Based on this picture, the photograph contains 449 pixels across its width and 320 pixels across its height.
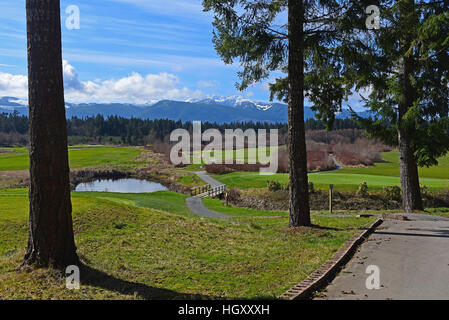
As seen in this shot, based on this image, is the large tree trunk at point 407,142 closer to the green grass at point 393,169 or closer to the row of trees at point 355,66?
the row of trees at point 355,66

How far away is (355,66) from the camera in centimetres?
1127

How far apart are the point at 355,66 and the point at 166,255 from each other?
26.0ft

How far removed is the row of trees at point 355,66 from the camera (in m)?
10.9

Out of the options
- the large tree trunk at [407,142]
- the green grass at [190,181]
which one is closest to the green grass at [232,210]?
the large tree trunk at [407,142]

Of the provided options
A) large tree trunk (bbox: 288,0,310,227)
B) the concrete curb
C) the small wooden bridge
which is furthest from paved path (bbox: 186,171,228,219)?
the concrete curb

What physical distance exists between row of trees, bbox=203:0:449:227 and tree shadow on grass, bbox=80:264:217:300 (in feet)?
20.7

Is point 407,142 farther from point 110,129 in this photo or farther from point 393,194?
point 110,129

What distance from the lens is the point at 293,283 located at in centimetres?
615

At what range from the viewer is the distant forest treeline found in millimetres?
127188

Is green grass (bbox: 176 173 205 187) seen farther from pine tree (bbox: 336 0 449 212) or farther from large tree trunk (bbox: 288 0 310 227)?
large tree trunk (bbox: 288 0 310 227)

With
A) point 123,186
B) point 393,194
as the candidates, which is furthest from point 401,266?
point 123,186
